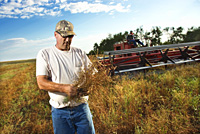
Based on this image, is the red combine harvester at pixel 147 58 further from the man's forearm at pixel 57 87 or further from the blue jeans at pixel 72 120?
the man's forearm at pixel 57 87

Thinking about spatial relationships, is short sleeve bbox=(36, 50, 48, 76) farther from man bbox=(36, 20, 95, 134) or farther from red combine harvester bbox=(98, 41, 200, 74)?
red combine harvester bbox=(98, 41, 200, 74)

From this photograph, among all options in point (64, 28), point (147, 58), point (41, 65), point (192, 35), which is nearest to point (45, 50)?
point (41, 65)

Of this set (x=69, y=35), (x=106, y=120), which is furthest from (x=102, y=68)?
(x=106, y=120)

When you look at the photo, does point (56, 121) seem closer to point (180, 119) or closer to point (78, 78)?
point (78, 78)

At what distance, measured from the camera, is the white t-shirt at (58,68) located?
1686 mm

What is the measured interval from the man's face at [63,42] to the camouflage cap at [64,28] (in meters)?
0.05

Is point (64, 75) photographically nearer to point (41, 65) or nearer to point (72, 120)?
point (41, 65)

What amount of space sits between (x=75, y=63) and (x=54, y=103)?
0.51m

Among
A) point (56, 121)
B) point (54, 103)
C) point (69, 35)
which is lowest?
point (56, 121)

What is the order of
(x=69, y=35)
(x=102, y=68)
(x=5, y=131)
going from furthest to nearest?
(x=5, y=131), (x=102, y=68), (x=69, y=35)

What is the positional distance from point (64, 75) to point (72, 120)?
53 cm

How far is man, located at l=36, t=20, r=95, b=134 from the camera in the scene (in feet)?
5.59

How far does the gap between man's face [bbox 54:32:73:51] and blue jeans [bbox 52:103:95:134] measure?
69cm

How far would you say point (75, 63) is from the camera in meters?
1.80
